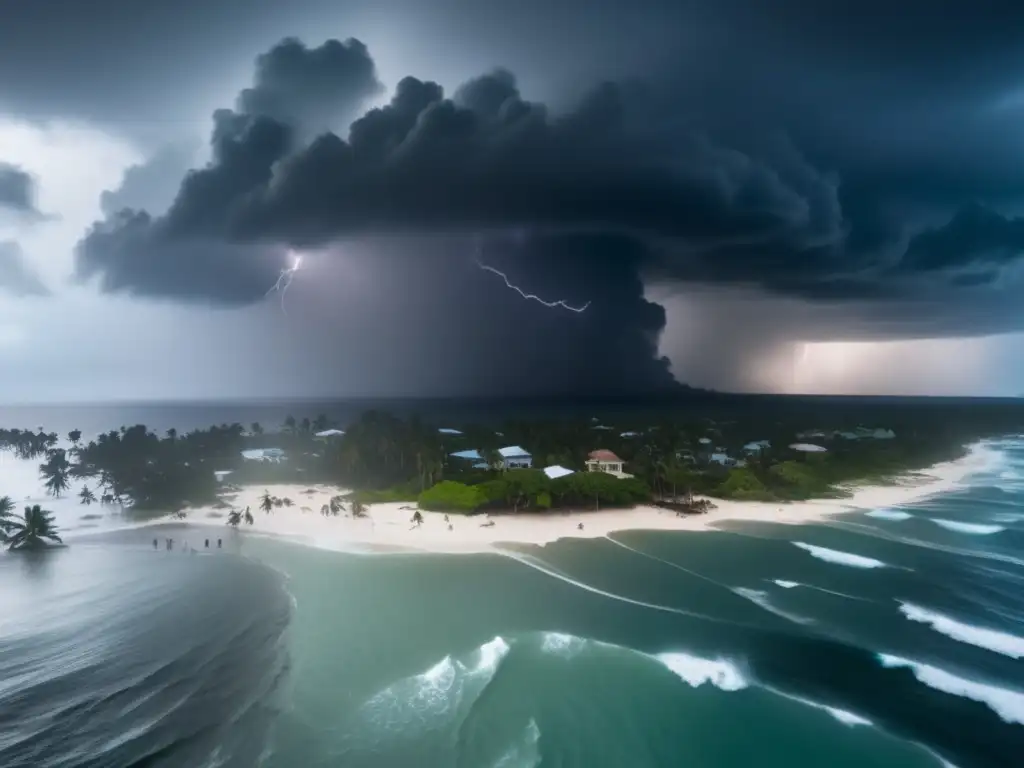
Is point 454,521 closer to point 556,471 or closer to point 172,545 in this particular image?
point 556,471

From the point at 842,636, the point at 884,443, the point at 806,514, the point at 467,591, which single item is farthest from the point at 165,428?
the point at 884,443

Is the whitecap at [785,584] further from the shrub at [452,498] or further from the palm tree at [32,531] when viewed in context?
the palm tree at [32,531]

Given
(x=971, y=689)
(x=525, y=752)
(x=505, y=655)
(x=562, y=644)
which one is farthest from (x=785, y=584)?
(x=525, y=752)

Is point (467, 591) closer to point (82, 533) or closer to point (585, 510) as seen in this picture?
point (585, 510)

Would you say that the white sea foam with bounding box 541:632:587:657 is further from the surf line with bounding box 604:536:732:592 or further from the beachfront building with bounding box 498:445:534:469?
the beachfront building with bounding box 498:445:534:469

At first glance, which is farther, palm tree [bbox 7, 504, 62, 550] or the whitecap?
palm tree [bbox 7, 504, 62, 550]

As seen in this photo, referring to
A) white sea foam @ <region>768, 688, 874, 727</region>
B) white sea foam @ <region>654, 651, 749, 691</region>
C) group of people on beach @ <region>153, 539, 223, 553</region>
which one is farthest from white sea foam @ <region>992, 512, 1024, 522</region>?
group of people on beach @ <region>153, 539, 223, 553</region>
